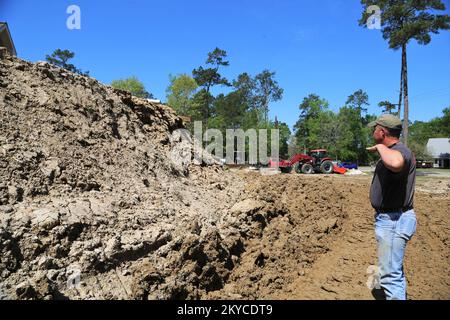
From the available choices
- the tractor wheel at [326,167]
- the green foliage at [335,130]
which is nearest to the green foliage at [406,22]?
the tractor wheel at [326,167]

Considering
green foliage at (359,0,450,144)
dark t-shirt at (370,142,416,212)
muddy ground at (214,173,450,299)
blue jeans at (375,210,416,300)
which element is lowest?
muddy ground at (214,173,450,299)

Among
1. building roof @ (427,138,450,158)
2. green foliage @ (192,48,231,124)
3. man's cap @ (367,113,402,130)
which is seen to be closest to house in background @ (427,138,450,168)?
building roof @ (427,138,450,158)

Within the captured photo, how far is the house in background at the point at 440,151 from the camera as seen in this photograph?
176ft

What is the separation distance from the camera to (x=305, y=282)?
4090 millimetres

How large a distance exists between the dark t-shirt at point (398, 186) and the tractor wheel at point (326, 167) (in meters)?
16.8

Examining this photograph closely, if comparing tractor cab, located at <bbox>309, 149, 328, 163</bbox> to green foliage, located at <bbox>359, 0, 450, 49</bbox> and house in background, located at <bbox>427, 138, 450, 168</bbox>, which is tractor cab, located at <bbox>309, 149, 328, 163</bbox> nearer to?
green foliage, located at <bbox>359, 0, 450, 49</bbox>

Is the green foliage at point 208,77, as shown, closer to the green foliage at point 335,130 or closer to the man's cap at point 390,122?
the green foliage at point 335,130

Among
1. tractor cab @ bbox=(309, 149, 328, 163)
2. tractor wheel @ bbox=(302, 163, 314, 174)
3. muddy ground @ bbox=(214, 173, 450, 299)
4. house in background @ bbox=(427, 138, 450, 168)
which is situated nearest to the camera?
muddy ground @ bbox=(214, 173, 450, 299)

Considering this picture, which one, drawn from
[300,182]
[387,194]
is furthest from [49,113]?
[300,182]

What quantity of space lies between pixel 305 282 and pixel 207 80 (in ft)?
124

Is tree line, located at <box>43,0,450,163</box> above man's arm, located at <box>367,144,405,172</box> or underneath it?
above

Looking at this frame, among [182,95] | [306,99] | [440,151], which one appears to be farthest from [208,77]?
[440,151]

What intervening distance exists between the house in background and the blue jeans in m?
57.8

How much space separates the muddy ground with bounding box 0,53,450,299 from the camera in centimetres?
303
